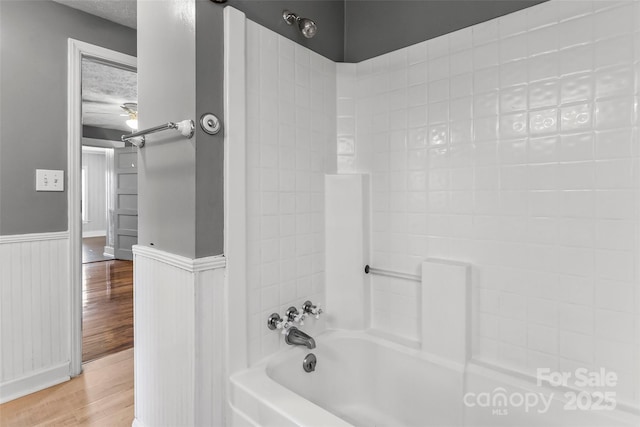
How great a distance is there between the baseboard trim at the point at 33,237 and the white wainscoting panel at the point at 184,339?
3.30 ft

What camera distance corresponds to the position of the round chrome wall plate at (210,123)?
4.04 ft

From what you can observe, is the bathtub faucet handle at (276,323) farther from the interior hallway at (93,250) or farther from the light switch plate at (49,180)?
the interior hallway at (93,250)

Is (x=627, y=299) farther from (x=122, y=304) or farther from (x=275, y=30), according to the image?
(x=122, y=304)

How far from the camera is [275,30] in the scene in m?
1.52

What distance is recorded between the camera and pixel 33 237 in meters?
1.98

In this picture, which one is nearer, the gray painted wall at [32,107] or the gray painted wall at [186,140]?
the gray painted wall at [186,140]

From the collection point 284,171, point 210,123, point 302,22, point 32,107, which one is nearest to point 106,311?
point 32,107

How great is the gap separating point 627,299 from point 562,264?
0.21 metres

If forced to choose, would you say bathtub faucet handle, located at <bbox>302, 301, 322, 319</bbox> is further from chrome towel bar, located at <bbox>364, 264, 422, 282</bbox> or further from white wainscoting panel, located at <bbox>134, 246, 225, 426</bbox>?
white wainscoting panel, located at <bbox>134, 246, 225, 426</bbox>

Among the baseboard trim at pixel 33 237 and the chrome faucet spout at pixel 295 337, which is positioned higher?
the baseboard trim at pixel 33 237

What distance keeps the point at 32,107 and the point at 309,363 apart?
2127mm

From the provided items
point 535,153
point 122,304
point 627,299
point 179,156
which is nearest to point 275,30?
point 179,156

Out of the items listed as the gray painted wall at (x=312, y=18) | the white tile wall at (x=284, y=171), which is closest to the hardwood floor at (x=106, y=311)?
the white tile wall at (x=284, y=171)

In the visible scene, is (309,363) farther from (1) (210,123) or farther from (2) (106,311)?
(2) (106,311)
